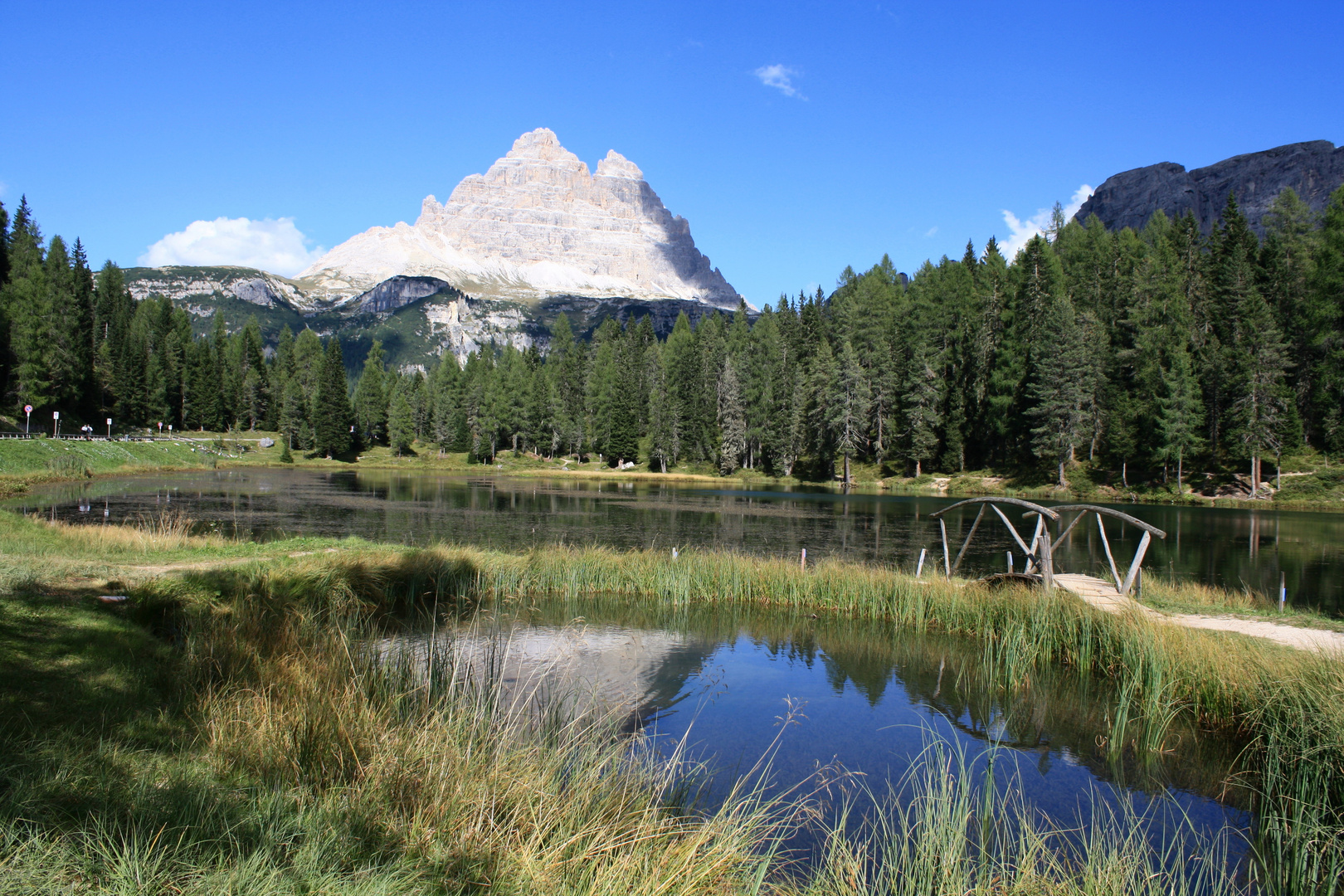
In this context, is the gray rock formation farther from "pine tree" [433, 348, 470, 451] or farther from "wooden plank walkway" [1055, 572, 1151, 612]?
"wooden plank walkway" [1055, 572, 1151, 612]

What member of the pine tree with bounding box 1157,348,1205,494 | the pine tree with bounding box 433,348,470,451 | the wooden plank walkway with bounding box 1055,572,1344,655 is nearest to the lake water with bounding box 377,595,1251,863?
the wooden plank walkway with bounding box 1055,572,1344,655

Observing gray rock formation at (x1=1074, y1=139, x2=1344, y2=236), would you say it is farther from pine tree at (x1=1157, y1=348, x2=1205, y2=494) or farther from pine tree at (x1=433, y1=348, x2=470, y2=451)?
pine tree at (x1=433, y1=348, x2=470, y2=451)

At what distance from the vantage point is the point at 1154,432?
5106cm

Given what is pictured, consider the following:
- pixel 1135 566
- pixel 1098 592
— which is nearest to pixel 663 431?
pixel 1098 592

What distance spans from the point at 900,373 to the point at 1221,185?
5575 inches

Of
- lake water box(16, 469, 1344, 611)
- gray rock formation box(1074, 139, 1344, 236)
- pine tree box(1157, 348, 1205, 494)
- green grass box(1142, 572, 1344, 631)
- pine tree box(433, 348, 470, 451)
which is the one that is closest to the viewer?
green grass box(1142, 572, 1344, 631)

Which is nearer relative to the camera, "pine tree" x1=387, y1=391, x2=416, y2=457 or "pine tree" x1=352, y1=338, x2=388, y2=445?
"pine tree" x1=387, y1=391, x2=416, y2=457

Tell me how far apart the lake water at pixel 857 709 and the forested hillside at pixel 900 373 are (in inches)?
1839

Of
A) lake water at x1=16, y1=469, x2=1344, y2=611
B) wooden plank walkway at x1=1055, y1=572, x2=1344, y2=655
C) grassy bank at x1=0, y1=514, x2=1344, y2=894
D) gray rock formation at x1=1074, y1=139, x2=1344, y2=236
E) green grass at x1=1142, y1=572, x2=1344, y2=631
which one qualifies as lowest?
lake water at x1=16, y1=469, x2=1344, y2=611

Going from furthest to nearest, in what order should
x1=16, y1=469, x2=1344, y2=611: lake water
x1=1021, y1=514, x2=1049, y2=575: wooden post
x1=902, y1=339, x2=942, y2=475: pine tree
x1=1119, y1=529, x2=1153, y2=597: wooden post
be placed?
x1=902, y1=339, x2=942, y2=475: pine tree
x1=16, y1=469, x2=1344, y2=611: lake water
x1=1021, y1=514, x2=1049, y2=575: wooden post
x1=1119, y1=529, x2=1153, y2=597: wooden post

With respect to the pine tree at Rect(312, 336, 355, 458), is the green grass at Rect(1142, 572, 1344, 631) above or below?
below

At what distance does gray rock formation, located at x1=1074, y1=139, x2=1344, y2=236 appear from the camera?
13825cm

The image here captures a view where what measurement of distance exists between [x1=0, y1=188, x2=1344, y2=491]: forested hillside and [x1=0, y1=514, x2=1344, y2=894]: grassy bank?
48.7 meters

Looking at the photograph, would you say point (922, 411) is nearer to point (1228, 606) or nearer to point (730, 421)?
A: point (730, 421)
